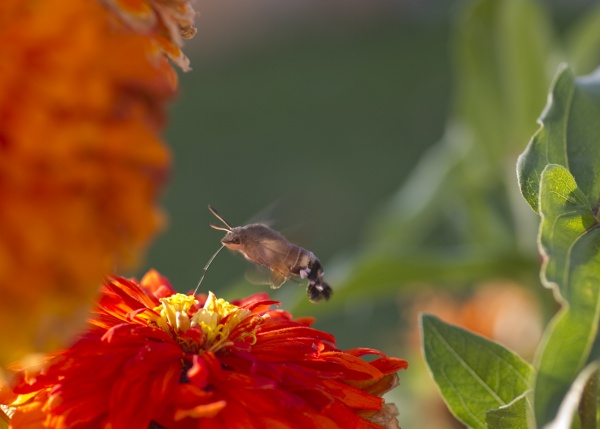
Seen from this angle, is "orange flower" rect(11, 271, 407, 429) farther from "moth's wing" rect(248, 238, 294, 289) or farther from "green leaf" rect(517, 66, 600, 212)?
"green leaf" rect(517, 66, 600, 212)

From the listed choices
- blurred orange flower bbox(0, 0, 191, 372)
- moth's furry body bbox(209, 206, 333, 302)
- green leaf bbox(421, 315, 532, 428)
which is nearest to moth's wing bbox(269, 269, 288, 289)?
moth's furry body bbox(209, 206, 333, 302)

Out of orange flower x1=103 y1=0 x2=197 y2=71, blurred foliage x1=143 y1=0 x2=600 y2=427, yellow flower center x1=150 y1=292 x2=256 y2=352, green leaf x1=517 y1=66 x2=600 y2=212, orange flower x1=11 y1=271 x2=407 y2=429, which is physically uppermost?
blurred foliage x1=143 y1=0 x2=600 y2=427

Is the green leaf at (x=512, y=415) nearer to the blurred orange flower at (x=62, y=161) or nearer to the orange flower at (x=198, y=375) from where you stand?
the orange flower at (x=198, y=375)

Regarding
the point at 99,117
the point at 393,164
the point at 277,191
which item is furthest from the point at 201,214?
the point at 99,117

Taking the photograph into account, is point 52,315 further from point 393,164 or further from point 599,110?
point 393,164

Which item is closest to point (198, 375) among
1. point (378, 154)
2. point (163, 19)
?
point (163, 19)

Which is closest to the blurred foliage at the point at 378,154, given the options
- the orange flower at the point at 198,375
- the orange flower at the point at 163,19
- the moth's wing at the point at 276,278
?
the moth's wing at the point at 276,278
